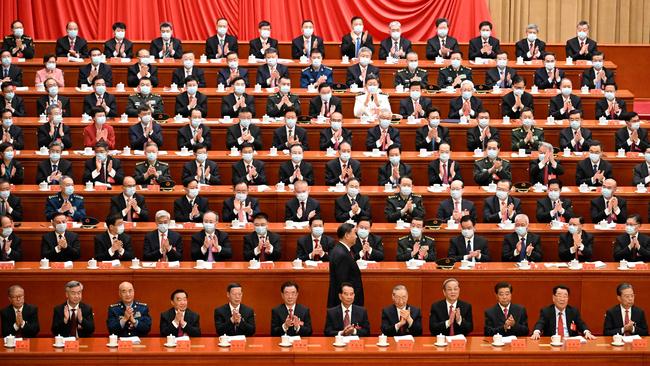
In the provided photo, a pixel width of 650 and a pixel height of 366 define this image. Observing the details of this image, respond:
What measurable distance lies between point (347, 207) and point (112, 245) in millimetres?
2654

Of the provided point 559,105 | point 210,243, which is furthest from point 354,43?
point 210,243

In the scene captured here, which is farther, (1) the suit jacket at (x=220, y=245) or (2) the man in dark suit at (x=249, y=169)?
(2) the man in dark suit at (x=249, y=169)

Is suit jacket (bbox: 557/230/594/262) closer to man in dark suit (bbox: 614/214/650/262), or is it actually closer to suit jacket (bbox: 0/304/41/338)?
man in dark suit (bbox: 614/214/650/262)

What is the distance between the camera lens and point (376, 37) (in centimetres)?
1858

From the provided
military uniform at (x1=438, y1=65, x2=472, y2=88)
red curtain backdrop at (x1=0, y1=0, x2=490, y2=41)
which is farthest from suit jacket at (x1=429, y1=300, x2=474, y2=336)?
red curtain backdrop at (x1=0, y1=0, x2=490, y2=41)

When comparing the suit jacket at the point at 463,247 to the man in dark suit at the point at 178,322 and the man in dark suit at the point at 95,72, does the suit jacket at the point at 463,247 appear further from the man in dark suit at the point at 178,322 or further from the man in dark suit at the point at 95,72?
the man in dark suit at the point at 95,72

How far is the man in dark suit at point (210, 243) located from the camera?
1248 centimetres

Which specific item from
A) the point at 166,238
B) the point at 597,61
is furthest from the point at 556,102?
the point at 166,238

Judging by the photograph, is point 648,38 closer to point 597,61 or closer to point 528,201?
point 597,61

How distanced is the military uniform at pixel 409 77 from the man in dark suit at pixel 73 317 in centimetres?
639

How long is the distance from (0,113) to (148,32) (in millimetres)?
3982

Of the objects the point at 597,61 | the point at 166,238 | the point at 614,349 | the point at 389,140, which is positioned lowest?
the point at 614,349

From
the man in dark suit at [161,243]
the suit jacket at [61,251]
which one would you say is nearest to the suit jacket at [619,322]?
the man in dark suit at [161,243]

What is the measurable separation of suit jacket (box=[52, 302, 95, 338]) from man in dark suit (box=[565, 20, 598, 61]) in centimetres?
856
